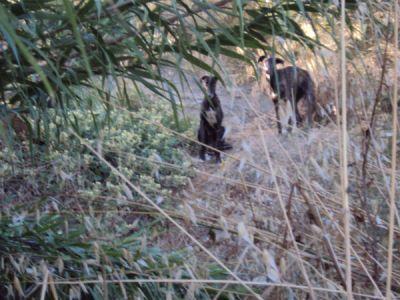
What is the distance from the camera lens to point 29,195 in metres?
4.05

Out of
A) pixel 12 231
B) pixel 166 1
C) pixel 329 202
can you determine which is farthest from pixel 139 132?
pixel 329 202

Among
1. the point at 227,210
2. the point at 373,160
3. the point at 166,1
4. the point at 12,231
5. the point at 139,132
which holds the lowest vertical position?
the point at 139,132

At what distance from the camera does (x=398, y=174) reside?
70.6 inches

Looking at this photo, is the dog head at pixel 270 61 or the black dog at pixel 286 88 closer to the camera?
the black dog at pixel 286 88

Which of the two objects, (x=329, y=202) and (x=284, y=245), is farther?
(x=329, y=202)

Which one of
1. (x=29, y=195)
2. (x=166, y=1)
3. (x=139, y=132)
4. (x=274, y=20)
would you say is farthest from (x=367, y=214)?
(x=139, y=132)

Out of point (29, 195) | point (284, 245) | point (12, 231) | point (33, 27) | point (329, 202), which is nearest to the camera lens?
point (284, 245)

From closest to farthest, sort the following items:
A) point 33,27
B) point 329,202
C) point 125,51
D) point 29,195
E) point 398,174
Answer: point 329,202 → point 398,174 → point 33,27 → point 125,51 → point 29,195

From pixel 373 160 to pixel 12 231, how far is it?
4.22 ft

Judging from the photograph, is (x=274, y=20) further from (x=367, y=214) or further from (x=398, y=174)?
(x=367, y=214)

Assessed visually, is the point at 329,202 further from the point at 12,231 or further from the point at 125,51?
the point at 12,231

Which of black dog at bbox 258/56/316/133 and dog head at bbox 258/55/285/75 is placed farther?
dog head at bbox 258/55/285/75

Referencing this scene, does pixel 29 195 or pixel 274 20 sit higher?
pixel 274 20

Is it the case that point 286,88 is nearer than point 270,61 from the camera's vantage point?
Yes
